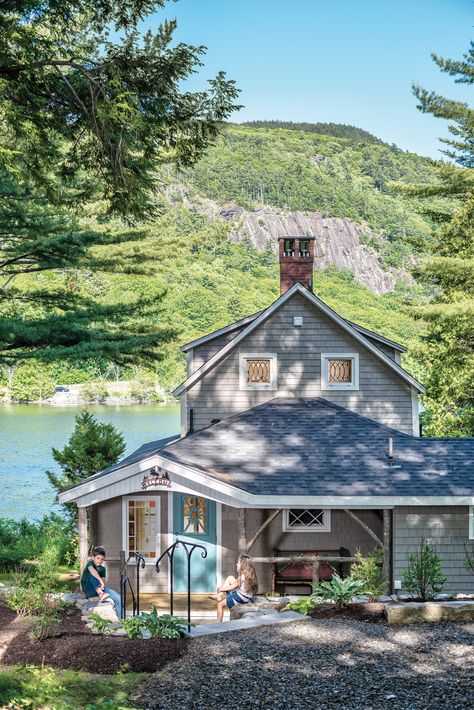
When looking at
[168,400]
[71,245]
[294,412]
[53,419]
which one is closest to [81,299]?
[71,245]

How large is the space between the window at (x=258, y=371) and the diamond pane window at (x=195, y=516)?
385 cm

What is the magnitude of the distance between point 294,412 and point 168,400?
2514 inches

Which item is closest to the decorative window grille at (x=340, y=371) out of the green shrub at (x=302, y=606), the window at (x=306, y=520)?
the window at (x=306, y=520)

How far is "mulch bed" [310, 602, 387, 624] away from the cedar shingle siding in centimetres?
860

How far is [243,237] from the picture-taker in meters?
105

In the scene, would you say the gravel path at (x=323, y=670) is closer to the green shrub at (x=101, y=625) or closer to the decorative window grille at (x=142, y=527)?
the green shrub at (x=101, y=625)

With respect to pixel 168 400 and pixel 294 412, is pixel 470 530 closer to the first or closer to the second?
pixel 294 412

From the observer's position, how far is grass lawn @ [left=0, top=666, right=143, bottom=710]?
7.94 m

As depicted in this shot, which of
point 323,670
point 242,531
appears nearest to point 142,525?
point 242,531

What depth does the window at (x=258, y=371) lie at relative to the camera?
20828mm

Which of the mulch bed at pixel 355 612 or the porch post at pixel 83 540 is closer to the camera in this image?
the mulch bed at pixel 355 612

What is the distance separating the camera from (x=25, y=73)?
1262 centimetres

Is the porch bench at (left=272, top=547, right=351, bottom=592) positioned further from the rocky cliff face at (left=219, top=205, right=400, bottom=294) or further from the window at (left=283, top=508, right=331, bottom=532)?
the rocky cliff face at (left=219, top=205, right=400, bottom=294)

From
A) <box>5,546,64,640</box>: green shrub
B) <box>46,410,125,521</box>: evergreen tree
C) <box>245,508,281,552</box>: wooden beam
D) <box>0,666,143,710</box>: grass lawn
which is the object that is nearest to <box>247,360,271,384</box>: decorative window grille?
<box>245,508,281,552</box>: wooden beam
